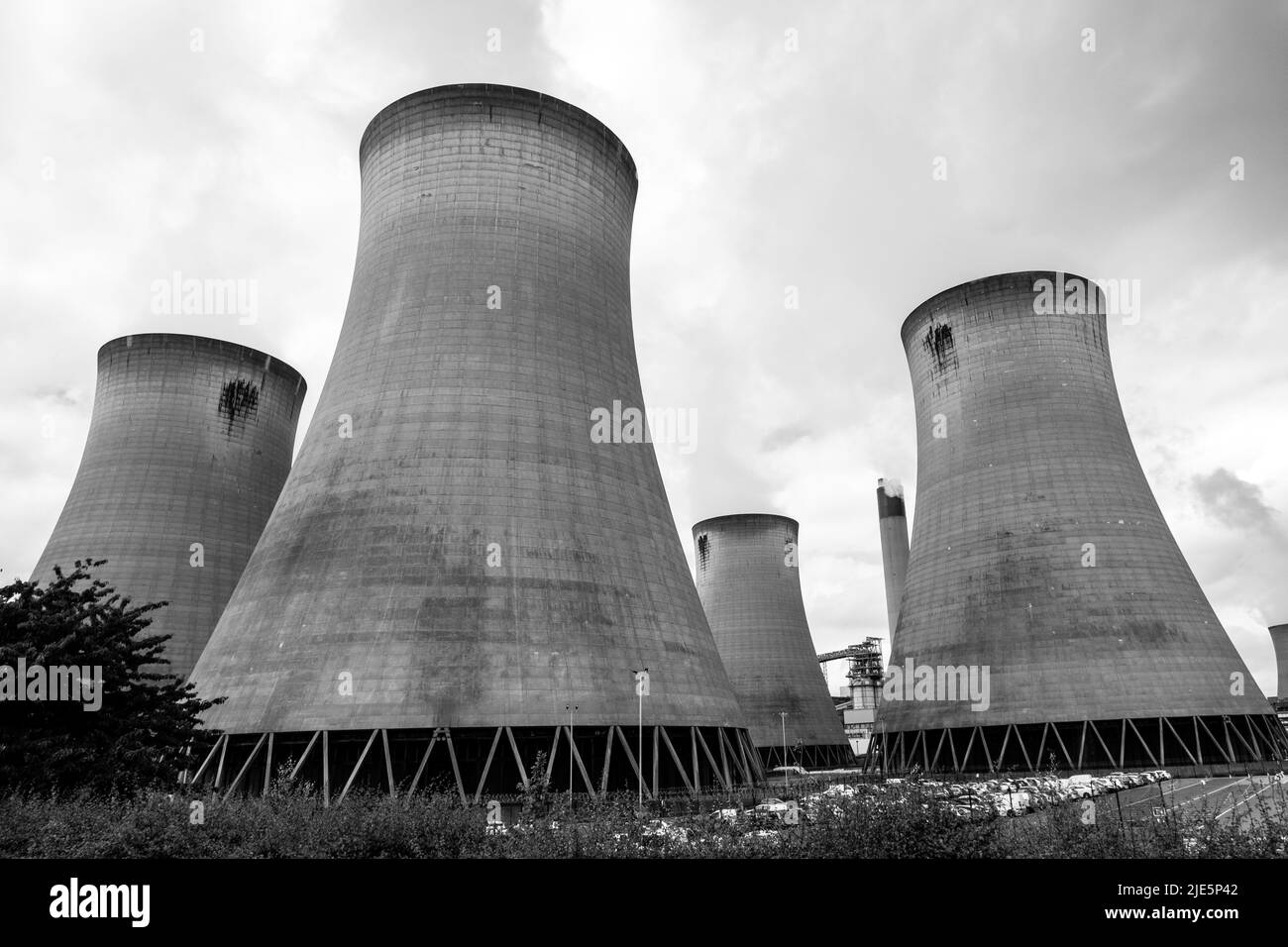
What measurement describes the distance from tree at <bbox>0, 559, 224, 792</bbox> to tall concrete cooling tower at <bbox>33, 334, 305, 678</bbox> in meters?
15.1

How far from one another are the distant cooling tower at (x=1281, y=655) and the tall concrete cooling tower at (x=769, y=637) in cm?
3692

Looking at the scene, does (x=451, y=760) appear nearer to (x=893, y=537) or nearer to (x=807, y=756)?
(x=807, y=756)

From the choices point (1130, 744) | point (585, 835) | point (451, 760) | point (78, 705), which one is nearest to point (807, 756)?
point (1130, 744)

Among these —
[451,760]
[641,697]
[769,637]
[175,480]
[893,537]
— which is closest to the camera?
[451,760]

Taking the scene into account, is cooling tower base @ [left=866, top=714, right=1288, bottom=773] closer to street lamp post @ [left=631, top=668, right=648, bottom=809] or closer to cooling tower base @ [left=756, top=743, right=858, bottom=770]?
street lamp post @ [left=631, top=668, right=648, bottom=809]

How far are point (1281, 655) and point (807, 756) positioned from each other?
133ft

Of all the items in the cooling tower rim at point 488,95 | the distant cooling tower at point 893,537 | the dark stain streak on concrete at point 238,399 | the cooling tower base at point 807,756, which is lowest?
the cooling tower base at point 807,756

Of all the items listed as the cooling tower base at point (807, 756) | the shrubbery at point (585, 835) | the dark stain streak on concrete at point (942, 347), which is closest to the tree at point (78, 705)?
the shrubbery at point (585, 835)

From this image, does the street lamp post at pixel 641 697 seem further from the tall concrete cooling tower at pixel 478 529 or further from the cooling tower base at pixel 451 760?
the cooling tower base at pixel 451 760

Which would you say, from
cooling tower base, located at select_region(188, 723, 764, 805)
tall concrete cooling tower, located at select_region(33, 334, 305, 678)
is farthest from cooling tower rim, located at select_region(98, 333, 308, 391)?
cooling tower base, located at select_region(188, 723, 764, 805)

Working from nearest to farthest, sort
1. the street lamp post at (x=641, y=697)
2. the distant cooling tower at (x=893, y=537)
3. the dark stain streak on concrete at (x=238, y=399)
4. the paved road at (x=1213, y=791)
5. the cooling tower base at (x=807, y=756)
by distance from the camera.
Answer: the street lamp post at (x=641, y=697) → the paved road at (x=1213, y=791) → the dark stain streak on concrete at (x=238, y=399) → the cooling tower base at (x=807, y=756) → the distant cooling tower at (x=893, y=537)

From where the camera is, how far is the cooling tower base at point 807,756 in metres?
44.5

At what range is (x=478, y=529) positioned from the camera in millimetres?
Result: 17953
